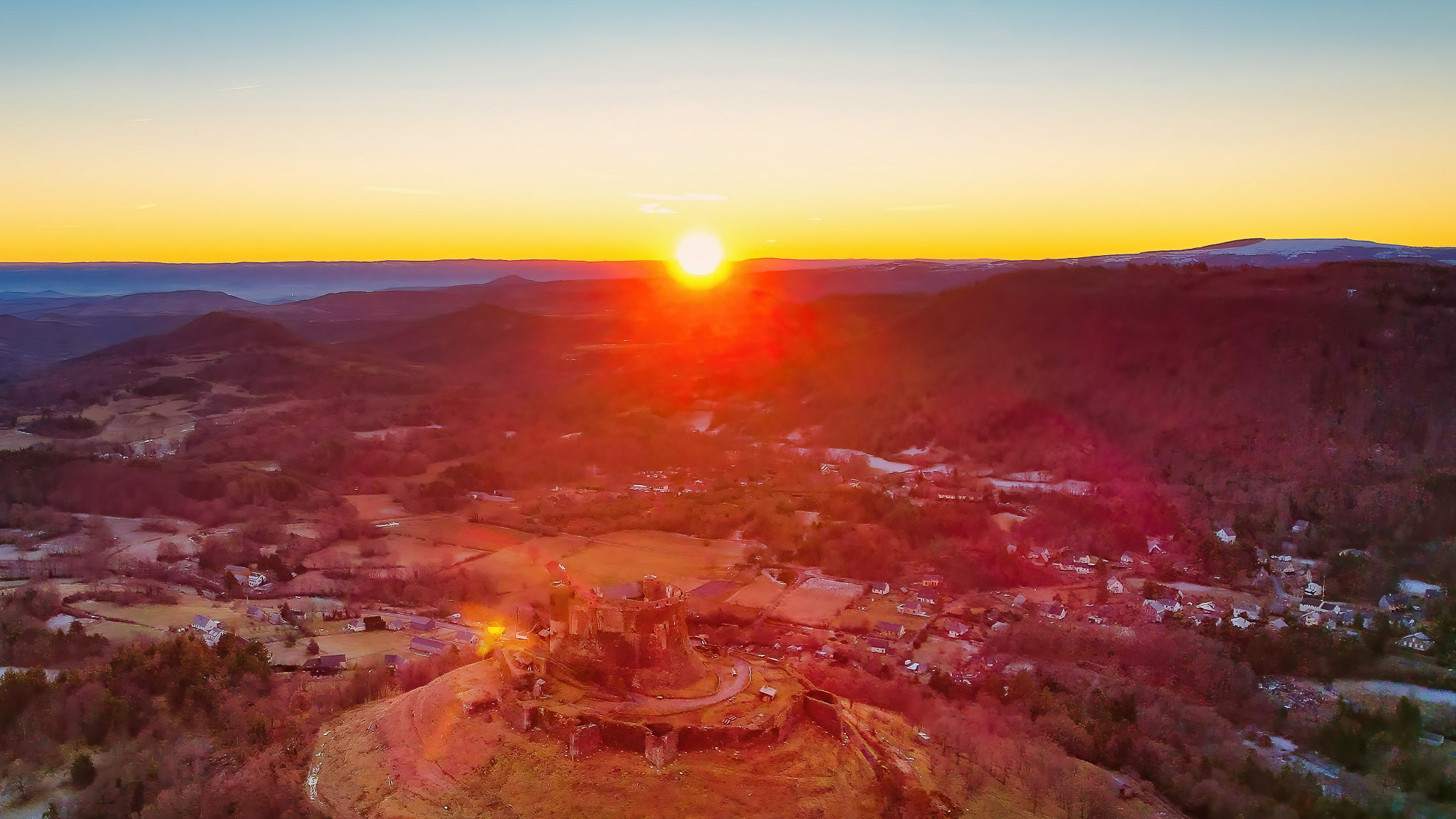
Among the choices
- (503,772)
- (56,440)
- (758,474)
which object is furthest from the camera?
(56,440)

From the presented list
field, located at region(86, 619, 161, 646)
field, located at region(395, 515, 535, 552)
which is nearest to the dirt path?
field, located at region(86, 619, 161, 646)

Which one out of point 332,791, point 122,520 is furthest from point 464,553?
point 332,791

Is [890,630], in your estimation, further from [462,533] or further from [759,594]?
[462,533]

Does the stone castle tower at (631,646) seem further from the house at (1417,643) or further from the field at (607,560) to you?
the house at (1417,643)

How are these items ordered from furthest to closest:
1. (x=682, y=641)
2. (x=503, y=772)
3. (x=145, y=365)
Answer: (x=145, y=365), (x=682, y=641), (x=503, y=772)

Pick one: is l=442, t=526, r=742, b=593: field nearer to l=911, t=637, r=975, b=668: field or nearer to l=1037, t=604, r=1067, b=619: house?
l=911, t=637, r=975, b=668: field

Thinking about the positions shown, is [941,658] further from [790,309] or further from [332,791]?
[790,309]

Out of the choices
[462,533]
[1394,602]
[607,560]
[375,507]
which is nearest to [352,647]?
[607,560]
